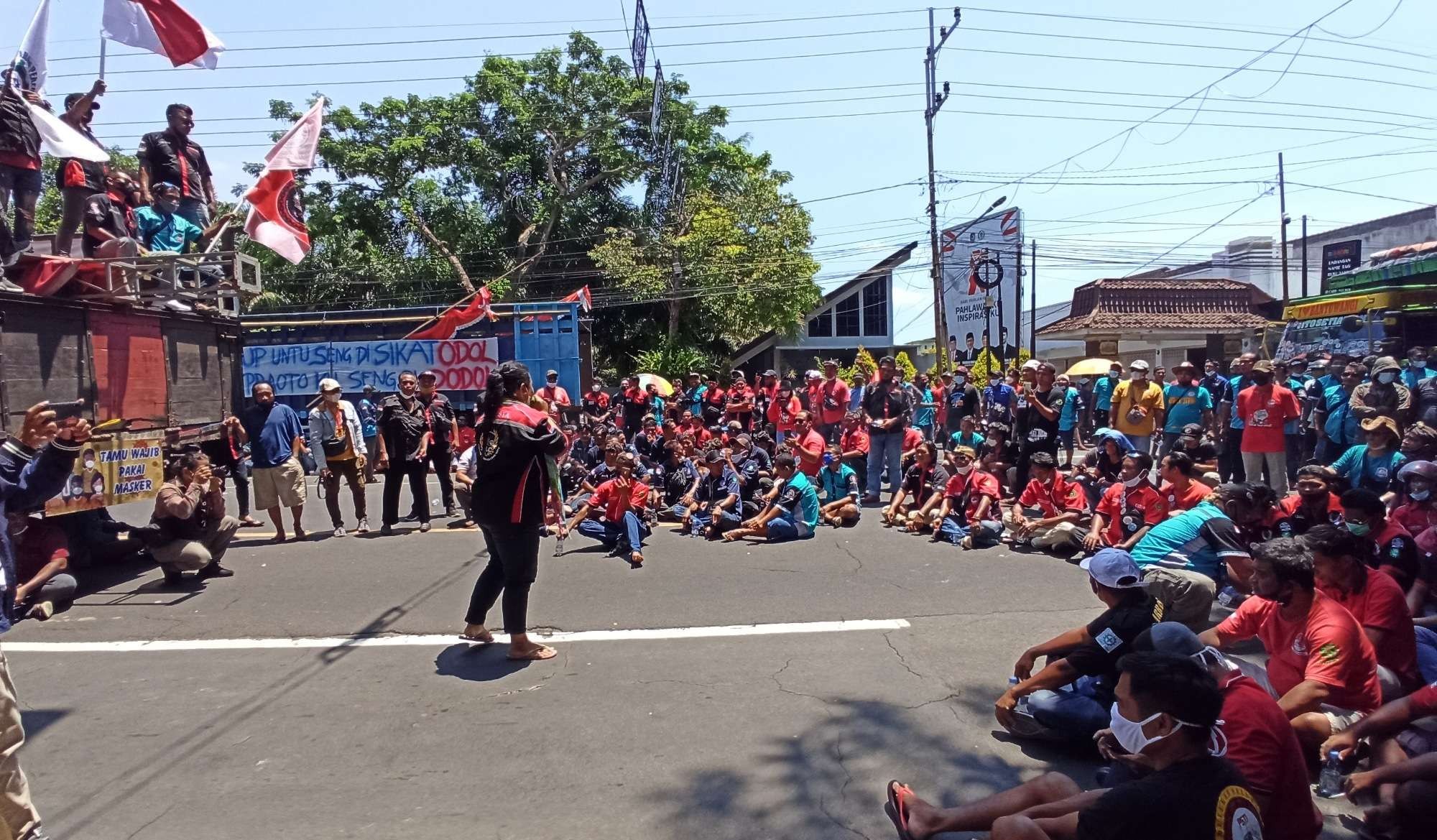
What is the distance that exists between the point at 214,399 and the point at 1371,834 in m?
9.30

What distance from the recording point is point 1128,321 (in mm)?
26891

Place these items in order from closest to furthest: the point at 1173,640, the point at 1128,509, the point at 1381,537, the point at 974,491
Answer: the point at 1173,640 → the point at 1381,537 → the point at 1128,509 → the point at 974,491

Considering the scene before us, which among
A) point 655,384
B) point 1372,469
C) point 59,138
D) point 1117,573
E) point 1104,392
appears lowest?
point 1117,573

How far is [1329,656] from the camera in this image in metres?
3.86

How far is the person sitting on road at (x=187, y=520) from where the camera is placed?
24.4 ft

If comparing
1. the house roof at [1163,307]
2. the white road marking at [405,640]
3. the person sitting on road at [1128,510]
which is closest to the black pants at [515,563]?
the white road marking at [405,640]

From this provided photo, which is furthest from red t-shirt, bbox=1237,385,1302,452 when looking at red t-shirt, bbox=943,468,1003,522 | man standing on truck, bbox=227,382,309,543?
man standing on truck, bbox=227,382,309,543

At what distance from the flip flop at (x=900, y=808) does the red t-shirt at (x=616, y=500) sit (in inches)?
211

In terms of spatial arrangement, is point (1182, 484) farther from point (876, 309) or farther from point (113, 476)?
point (876, 309)

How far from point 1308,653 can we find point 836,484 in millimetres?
7067

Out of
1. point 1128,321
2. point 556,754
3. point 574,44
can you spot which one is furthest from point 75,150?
point 1128,321

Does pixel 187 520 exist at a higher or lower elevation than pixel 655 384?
lower

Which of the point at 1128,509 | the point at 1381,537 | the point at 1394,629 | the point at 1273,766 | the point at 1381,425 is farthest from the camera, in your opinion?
the point at 1128,509

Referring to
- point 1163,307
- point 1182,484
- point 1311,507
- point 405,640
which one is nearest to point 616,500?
point 405,640
